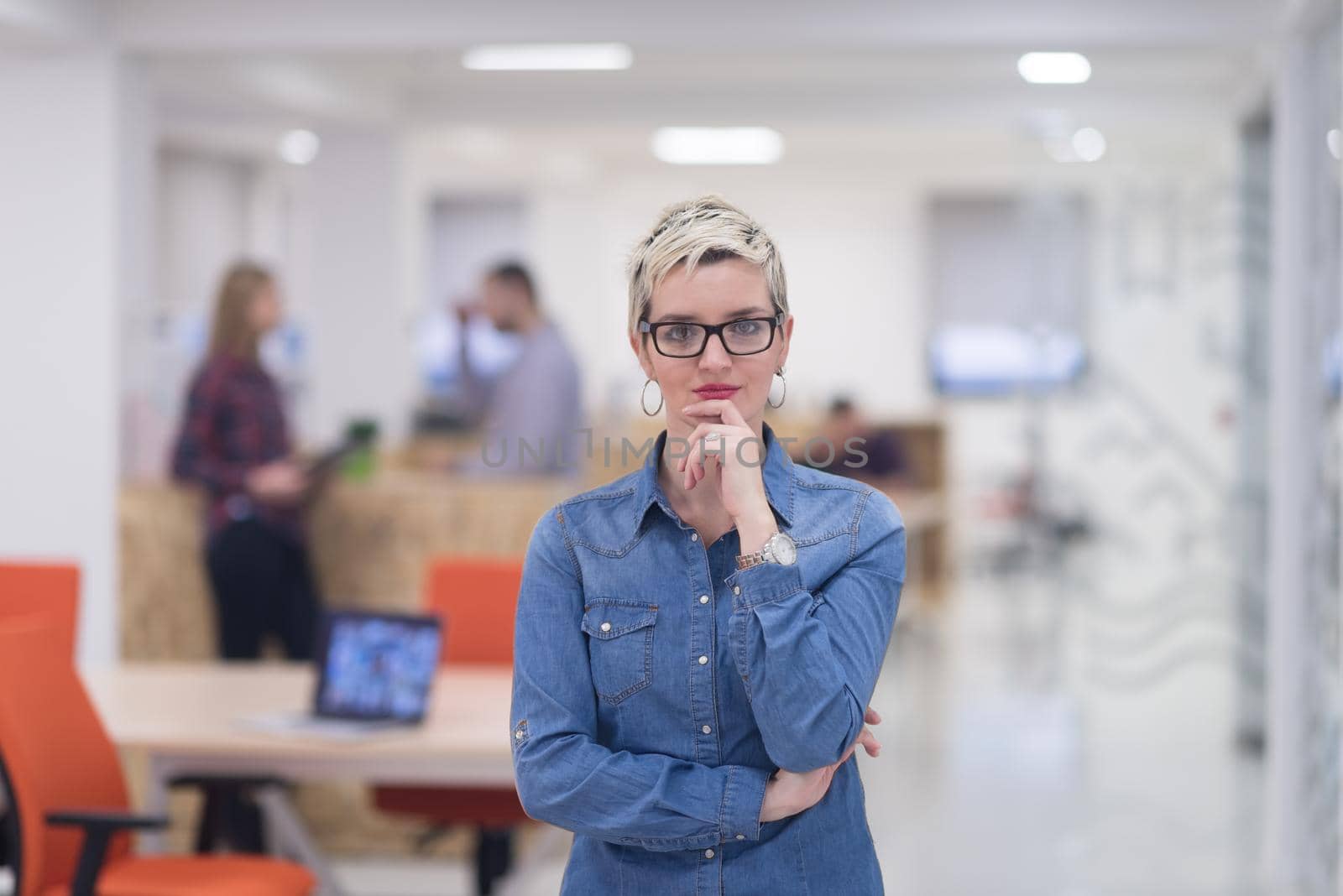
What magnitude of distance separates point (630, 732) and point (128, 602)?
162 inches

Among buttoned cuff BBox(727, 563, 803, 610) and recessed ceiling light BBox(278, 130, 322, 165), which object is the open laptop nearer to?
buttoned cuff BBox(727, 563, 803, 610)

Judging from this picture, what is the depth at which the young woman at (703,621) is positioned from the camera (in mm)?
1515

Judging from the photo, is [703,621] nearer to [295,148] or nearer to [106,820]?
[106,820]

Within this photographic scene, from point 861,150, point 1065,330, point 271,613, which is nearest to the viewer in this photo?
point 271,613

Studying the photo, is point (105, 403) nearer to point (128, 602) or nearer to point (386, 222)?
point (128, 602)

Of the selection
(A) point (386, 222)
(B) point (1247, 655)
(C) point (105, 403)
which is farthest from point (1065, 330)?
(C) point (105, 403)

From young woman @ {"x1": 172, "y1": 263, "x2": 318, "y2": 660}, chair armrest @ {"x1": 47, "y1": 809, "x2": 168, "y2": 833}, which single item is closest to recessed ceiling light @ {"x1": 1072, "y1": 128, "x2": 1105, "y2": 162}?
young woman @ {"x1": 172, "y1": 263, "x2": 318, "y2": 660}

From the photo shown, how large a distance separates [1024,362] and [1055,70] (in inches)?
56.6

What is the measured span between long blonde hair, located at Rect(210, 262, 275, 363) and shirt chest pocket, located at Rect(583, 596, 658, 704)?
370cm

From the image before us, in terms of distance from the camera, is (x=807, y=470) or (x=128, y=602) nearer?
(x=807, y=470)

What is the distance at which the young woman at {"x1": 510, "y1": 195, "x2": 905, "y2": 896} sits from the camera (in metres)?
1.51

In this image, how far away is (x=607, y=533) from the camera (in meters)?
1.61

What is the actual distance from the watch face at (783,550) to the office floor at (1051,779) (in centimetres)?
285

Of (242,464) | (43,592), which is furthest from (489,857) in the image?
(242,464)
